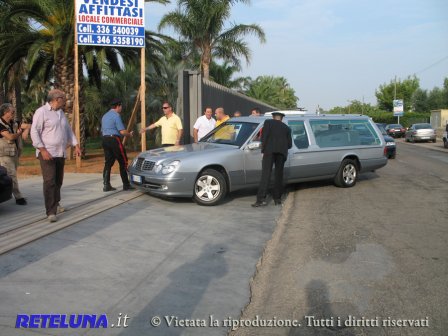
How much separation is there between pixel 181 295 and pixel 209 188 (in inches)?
157

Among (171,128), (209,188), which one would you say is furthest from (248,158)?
(171,128)

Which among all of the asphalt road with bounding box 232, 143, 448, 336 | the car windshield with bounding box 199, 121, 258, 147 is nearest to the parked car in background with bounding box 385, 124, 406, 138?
the asphalt road with bounding box 232, 143, 448, 336

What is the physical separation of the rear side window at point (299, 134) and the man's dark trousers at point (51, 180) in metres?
4.92

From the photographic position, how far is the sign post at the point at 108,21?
37.6ft

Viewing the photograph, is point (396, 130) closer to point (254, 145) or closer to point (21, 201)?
point (254, 145)

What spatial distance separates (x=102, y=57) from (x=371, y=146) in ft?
30.2

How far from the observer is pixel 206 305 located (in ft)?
13.3

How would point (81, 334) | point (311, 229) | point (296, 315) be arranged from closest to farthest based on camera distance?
point (81, 334) → point (296, 315) → point (311, 229)

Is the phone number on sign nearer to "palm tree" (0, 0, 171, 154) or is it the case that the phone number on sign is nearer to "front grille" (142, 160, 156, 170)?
"palm tree" (0, 0, 171, 154)

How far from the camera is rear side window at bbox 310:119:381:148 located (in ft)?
32.9

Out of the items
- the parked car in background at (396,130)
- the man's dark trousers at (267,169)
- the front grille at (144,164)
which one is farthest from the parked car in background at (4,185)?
the parked car in background at (396,130)

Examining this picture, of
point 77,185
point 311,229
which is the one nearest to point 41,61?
point 77,185

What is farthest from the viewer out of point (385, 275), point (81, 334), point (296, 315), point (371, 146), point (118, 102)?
point (371, 146)

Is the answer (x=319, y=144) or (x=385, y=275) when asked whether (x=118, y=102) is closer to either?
(x=319, y=144)
